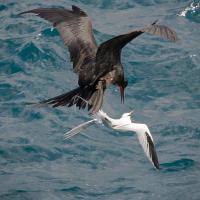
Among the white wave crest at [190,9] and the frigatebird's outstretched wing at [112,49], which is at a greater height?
the frigatebird's outstretched wing at [112,49]

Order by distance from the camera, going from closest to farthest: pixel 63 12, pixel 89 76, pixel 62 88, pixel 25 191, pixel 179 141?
1. pixel 89 76
2. pixel 63 12
3. pixel 25 191
4. pixel 179 141
5. pixel 62 88

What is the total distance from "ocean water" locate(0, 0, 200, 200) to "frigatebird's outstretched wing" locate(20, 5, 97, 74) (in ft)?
10.5

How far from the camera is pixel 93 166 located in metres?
16.2

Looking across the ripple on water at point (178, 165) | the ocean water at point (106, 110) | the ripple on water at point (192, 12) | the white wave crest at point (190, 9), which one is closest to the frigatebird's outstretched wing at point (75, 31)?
the ocean water at point (106, 110)

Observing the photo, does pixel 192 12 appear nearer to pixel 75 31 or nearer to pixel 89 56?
pixel 75 31

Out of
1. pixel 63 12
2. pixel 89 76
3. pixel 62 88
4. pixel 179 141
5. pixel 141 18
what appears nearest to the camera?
pixel 89 76

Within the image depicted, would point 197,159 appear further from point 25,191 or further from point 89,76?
point 89,76

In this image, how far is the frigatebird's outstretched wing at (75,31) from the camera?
1299cm

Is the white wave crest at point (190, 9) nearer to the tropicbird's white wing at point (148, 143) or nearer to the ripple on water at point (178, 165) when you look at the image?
the ripple on water at point (178, 165)

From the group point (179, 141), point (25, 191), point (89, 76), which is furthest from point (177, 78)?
point (89, 76)

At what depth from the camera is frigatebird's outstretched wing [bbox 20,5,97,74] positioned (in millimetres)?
12992

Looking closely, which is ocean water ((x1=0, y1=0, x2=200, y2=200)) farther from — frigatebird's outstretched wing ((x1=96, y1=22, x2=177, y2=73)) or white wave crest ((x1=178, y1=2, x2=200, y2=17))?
frigatebird's outstretched wing ((x1=96, y1=22, x2=177, y2=73))

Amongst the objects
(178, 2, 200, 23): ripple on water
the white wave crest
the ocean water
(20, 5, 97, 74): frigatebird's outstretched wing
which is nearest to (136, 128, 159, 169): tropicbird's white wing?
(20, 5, 97, 74): frigatebird's outstretched wing

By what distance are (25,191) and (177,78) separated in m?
4.64
